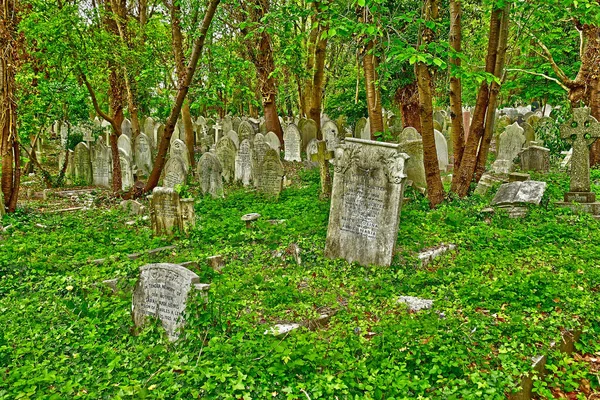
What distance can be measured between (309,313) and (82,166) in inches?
387

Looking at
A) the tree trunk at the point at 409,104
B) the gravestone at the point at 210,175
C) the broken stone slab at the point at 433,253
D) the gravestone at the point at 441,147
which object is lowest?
the broken stone slab at the point at 433,253

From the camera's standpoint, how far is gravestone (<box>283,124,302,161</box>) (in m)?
15.3

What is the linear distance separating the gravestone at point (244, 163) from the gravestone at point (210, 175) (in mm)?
1523

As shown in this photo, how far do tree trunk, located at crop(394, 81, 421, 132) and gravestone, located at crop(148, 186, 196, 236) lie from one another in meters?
9.52

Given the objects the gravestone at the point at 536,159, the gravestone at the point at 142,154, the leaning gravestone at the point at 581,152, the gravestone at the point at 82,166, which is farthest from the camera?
the gravestone at the point at 142,154

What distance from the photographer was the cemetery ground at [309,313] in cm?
349

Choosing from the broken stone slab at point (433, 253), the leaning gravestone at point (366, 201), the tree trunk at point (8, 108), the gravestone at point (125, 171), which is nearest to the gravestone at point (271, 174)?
the gravestone at point (125, 171)

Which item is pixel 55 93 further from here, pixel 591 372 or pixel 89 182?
pixel 591 372

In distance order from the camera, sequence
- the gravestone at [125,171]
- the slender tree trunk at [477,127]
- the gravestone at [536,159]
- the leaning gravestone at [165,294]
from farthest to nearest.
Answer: the gravestone at [536,159]
the gravestone at [125,171]
the slender tree trunk at [477,127]
the leaning gravestone at [165,294]

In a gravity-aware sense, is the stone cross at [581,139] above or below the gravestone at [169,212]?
above

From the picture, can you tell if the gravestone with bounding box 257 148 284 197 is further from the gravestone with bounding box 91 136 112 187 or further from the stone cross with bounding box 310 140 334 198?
the gravestone with bounding box 91 136 112 187

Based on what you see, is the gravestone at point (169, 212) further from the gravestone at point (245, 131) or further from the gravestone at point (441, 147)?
the gravestone at point (245, 131)

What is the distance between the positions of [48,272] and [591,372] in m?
6.05

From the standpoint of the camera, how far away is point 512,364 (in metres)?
3.65
